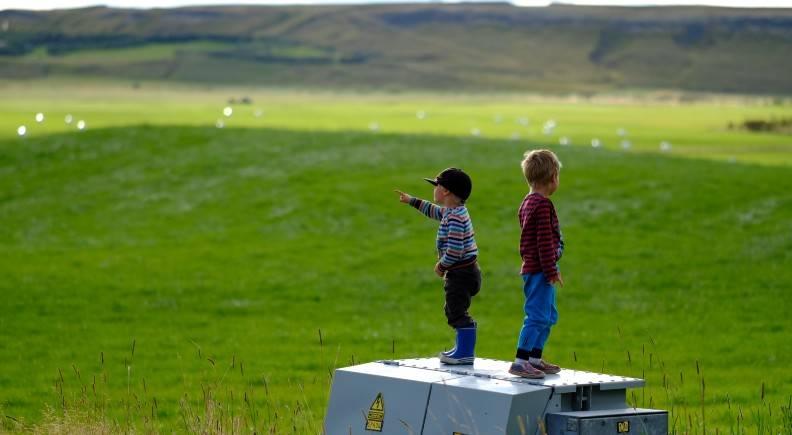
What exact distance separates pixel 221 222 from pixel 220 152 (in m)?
9.63

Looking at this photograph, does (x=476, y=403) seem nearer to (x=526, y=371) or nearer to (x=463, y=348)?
(x=526, y=371)

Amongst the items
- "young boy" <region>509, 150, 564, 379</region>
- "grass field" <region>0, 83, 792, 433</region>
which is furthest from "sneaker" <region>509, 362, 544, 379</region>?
"grass field" <region>0, 83, 792, 433</region>

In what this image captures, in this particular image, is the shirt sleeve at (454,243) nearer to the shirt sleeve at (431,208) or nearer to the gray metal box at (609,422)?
the shirt sleeve at (431,208)

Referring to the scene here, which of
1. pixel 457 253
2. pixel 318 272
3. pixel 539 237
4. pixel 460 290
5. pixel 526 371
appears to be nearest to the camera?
pixel 526 371

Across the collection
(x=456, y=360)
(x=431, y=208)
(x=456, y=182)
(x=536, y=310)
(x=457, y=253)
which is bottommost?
(x=456, y=360)

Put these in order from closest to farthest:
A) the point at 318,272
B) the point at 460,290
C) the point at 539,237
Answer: the point at 539,237 → the point at 460,290 → the point at 318,272

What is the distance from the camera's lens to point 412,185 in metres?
34.5

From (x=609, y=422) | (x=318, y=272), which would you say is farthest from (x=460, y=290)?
(x=318, y=272)

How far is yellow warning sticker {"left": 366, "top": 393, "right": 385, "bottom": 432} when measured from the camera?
8.18 meters

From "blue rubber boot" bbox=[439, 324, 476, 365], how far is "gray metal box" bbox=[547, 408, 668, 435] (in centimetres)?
111

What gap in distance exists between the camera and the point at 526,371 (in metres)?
8.14

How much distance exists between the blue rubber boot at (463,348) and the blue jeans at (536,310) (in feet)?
1.29

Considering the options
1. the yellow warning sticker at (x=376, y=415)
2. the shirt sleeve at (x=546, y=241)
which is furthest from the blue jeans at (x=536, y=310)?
the yellow warning sticker at (x=376, y=415)

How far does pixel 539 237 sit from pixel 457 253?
1.93 feet
